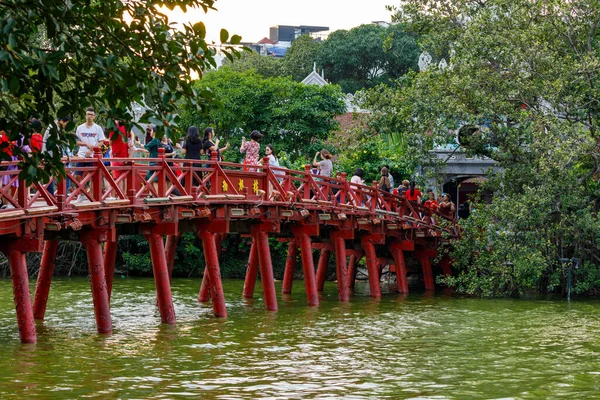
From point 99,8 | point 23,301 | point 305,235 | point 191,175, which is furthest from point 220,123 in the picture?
point 99,8

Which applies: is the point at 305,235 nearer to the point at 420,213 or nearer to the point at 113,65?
the point at 420,213

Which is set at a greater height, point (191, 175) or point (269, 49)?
point (269, 49)

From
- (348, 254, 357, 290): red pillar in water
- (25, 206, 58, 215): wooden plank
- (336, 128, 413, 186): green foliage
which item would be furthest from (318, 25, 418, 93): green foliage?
(25, 206, 58, 215): wooden plank

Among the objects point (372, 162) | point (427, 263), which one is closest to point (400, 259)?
point (427, 263)

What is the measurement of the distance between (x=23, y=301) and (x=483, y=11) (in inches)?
756

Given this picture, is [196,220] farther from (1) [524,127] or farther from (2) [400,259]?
(1) [524,127]

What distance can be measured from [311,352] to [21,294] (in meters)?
5.34

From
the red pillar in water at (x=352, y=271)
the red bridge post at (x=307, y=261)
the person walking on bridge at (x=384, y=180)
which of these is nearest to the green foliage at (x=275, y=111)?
the red pillar in water at (x=352, y=271)

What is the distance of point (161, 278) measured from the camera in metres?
23.4

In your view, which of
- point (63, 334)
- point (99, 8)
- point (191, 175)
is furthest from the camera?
point (191, 175)

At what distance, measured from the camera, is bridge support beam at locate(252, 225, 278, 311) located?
89.1ft

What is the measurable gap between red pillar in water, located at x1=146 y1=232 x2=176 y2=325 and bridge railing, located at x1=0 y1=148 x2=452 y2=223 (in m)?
1.16

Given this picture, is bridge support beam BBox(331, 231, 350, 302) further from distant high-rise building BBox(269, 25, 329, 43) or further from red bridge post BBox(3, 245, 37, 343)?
distant high-rise building BBox(269, 25, 329, 43)

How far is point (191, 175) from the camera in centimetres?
2388
